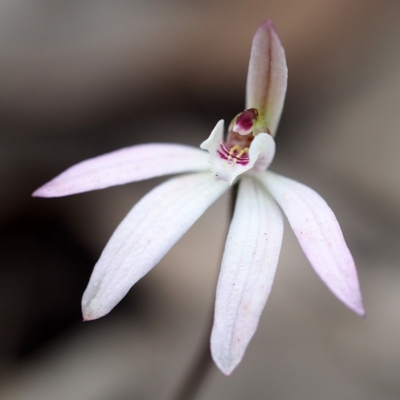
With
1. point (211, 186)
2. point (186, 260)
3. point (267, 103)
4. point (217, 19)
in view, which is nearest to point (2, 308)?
point (186, 260)

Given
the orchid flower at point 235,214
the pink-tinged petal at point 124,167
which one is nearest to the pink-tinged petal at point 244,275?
the orchid flower at point 235,214

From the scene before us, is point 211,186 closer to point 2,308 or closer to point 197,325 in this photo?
point 197,325

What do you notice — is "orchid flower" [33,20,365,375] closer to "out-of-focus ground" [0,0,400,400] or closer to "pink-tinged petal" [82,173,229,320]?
"pink-tinged petal" [82,173,229,320]

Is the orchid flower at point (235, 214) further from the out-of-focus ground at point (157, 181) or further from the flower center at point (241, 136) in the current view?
the out-of-focus ground at point (157, 181)

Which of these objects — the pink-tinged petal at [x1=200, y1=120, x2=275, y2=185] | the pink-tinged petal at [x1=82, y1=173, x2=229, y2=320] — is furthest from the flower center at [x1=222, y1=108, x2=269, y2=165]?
the pink-tinged petal at [x1=82, y1=173, x2=229, y2=320]

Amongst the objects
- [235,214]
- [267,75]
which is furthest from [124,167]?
[267,75]

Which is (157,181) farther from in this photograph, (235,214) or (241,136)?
(235,214)
